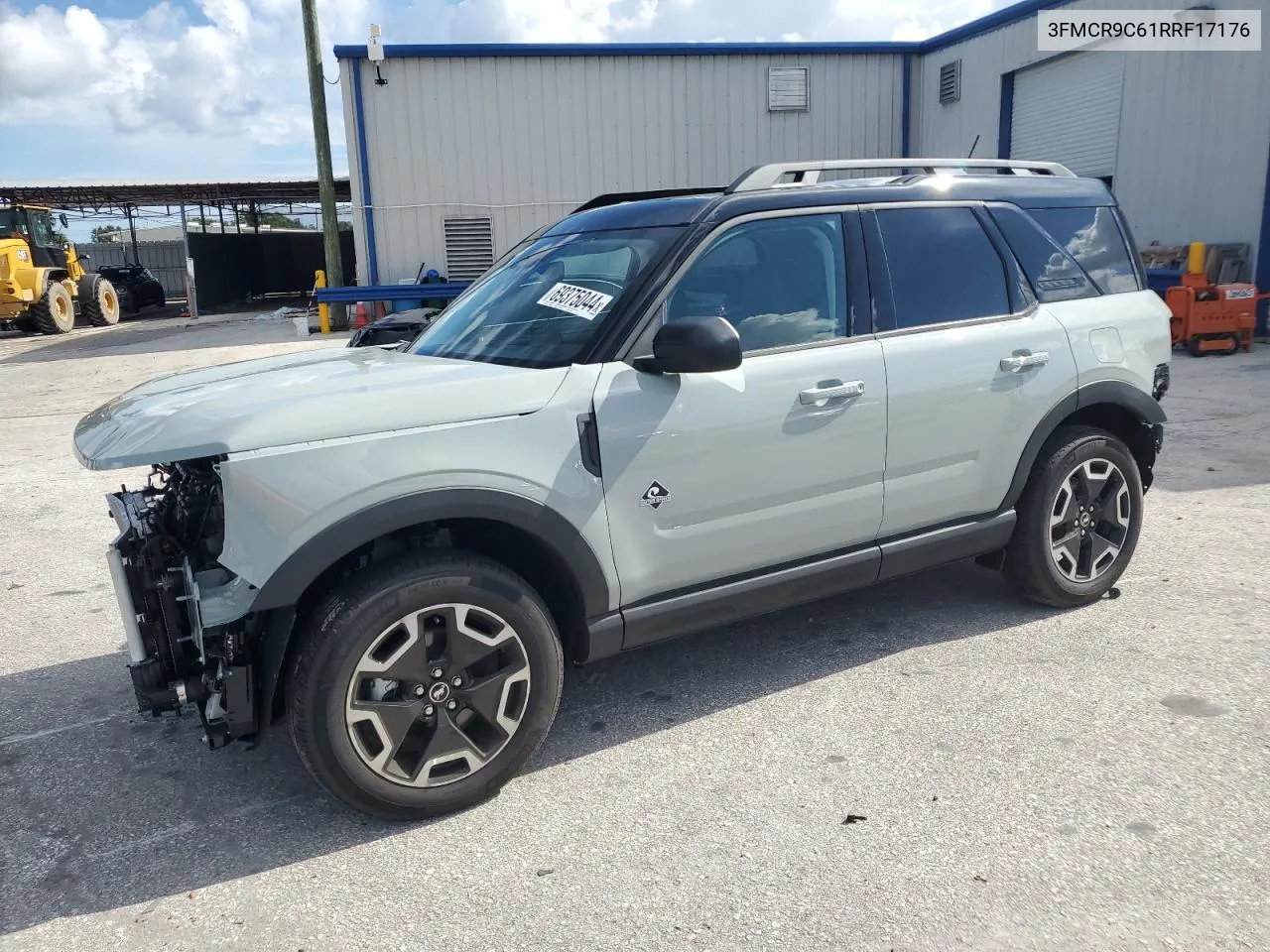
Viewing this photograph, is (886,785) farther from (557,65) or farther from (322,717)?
(557,65)

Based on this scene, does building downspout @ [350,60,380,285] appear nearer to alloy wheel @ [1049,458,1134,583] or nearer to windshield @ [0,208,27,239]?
windshield @ [0,208,27,239]

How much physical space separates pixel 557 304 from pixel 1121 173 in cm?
1417

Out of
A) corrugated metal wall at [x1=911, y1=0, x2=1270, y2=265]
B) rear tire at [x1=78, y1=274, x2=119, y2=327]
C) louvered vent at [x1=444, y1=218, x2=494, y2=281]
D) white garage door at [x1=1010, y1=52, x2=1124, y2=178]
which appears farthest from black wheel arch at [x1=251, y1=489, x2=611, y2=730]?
rear tire at [x1=78, y1=274, x2=119, y2=327]

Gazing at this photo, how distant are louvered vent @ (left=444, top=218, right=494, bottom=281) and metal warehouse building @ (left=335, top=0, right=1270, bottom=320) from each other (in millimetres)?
27

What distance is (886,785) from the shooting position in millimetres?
2859

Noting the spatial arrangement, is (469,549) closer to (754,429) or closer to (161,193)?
(754,429)

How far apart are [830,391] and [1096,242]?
5.82 ft

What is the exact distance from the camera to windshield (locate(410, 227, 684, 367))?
3.12 metres

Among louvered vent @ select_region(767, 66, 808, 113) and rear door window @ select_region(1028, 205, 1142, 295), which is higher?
louvered vent @ select_region(767, 66, 808, 113)

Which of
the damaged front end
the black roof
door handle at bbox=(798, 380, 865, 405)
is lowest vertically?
the damaged front end

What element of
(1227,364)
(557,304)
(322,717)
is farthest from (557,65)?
(322,717)

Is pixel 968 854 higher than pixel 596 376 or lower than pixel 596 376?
lower

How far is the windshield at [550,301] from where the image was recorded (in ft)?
10.3

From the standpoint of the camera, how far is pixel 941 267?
3.68 m
